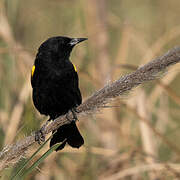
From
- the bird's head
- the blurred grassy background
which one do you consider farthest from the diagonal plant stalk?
the bird's head

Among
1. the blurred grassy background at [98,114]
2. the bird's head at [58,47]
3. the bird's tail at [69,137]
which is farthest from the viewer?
the blurred grassy background at [98,114]

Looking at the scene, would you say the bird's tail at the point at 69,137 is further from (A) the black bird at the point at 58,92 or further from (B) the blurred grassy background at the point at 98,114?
(B) the blurred grassy background at the point at 98,114

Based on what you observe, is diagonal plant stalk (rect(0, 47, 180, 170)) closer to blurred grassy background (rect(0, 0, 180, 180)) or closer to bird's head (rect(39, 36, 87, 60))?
blurred grassy background (rect(0, 0, 180, 180))

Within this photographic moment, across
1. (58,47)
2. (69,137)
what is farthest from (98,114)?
(58,47)

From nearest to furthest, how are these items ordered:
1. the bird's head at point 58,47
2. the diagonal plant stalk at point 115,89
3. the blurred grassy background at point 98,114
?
the diagonal plant stalk at point 115,89
the bird's head at point 58,47
the blurred grassy background at point 98,114

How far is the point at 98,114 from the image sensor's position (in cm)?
292

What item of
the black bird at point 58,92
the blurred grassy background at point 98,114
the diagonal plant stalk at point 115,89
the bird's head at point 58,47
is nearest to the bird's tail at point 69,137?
the black bird at point 58,92

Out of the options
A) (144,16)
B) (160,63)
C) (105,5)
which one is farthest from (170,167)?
(144,16)

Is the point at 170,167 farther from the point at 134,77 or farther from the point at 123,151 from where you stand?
the point at 134,77

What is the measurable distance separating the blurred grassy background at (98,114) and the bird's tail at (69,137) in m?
0.16

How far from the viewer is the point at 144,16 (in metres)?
6.14

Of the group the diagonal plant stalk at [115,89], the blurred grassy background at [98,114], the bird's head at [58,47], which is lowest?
the blurred grassy background at [98,114]

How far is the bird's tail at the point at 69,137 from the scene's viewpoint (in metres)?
2.69

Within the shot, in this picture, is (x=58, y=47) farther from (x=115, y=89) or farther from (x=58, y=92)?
(x=115, y=89)
